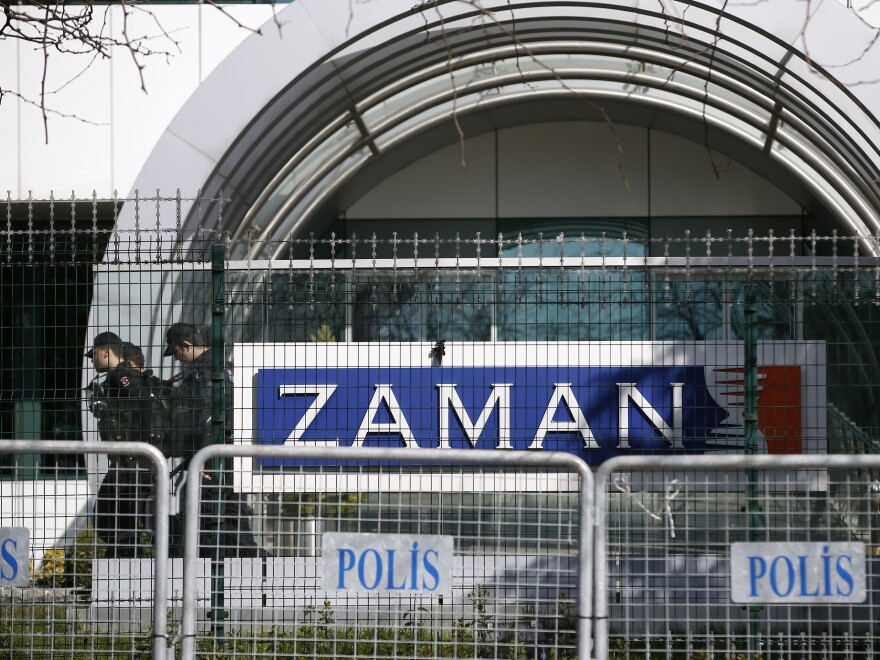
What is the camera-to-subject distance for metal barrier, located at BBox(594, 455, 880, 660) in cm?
425

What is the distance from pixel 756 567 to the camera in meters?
4.25

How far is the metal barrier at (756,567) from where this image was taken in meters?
4.25

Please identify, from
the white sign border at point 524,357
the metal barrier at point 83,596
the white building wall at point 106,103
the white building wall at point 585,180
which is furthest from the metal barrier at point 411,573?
the white building wall at point 585,180

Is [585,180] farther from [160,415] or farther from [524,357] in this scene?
[160,415]

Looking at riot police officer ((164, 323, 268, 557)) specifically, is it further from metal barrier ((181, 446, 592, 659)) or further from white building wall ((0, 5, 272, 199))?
white building wall ((0, 5, 272, 199))

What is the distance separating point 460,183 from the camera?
1501 cm

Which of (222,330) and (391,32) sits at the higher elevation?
(391,32)

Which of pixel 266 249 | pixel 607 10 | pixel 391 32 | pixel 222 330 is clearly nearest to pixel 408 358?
pixel 222 330

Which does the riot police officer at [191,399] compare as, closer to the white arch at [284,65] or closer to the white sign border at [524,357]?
the white sign border at [524,357]

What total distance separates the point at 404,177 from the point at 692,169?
4177mm

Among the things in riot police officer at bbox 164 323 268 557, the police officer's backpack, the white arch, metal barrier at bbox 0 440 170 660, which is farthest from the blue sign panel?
the white arch

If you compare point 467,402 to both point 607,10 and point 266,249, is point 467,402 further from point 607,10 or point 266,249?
point 266,249

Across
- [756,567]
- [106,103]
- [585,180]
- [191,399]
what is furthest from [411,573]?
[585,180]

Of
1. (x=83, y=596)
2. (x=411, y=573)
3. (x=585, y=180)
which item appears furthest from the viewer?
(x=585, y=180)
